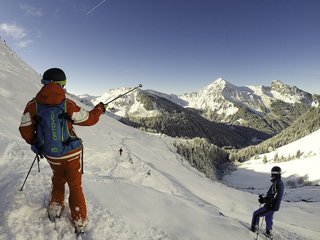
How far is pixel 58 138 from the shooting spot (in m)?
2.78

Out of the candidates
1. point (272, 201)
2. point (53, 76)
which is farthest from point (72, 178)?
point (272, 201)

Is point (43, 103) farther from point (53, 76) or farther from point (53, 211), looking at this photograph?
point (53, 211)

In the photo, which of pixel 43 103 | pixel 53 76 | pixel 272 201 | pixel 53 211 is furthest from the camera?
pixel 272 201

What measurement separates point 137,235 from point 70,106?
303 cm

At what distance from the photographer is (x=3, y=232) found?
2.44m

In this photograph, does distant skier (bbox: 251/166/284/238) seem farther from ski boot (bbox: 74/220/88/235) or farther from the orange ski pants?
the orange ski pants

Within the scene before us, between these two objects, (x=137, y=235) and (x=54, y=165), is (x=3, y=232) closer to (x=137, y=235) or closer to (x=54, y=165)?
(x=54, y=165)

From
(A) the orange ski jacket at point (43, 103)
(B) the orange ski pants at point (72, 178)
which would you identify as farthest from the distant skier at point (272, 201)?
(A) the orange ski jacket at point (43, 103)

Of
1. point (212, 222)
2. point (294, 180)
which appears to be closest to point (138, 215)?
point (212, 222)

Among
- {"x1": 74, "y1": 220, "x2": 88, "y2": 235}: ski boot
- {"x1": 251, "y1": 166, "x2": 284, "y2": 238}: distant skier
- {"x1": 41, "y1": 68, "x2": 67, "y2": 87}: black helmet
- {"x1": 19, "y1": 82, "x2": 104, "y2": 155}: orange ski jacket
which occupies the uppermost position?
{"x1": 41, "y1": 68, "x2": 67, "y2": 87}: black helmet

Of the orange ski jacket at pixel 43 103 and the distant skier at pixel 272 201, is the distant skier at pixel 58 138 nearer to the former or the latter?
the orange ski jacket at pixel 43 103

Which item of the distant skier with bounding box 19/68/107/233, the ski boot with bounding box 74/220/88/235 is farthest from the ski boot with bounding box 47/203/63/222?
the ski boot with bounding box 74/220/88/235

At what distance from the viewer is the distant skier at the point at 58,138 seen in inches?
109

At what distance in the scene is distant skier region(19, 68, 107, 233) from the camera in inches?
109
